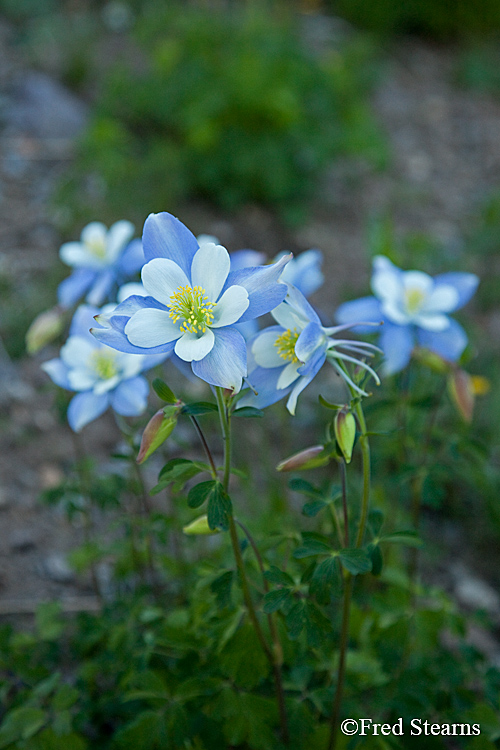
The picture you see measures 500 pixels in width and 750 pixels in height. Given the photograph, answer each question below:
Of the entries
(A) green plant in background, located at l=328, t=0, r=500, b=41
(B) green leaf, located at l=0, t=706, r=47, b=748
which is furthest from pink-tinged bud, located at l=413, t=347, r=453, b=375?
(A) green plant in background, located at l=328, t=0, r=500, b=41

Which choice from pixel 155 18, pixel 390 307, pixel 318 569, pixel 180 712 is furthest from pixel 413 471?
pixel 155 18

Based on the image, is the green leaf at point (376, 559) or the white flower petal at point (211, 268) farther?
the green leaf at point (376, 559)

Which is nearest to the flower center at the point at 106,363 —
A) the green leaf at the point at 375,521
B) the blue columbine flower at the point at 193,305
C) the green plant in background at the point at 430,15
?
the blue columbine flower at the point at 193,305

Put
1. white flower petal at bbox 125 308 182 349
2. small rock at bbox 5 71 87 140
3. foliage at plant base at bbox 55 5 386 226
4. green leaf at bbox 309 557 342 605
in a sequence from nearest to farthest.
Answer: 1. white flower petal at bbox 125 308 182 349
2. green leaf at bbox 309 557 342 605
3. foliage at plant base at bbox 55 5 386 226
4. small rock at bbox 5 71 87 140

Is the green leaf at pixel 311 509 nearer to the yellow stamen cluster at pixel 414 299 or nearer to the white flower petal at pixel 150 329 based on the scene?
the white flower petal at pixel 150 329

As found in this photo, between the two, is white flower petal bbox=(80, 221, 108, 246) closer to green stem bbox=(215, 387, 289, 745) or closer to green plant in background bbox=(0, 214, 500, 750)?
green plant in background bbox=(0, 214, 500, 750)

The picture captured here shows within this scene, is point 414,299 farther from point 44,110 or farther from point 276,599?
point 44,110

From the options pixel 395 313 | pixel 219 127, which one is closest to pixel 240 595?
pixel 395 313
